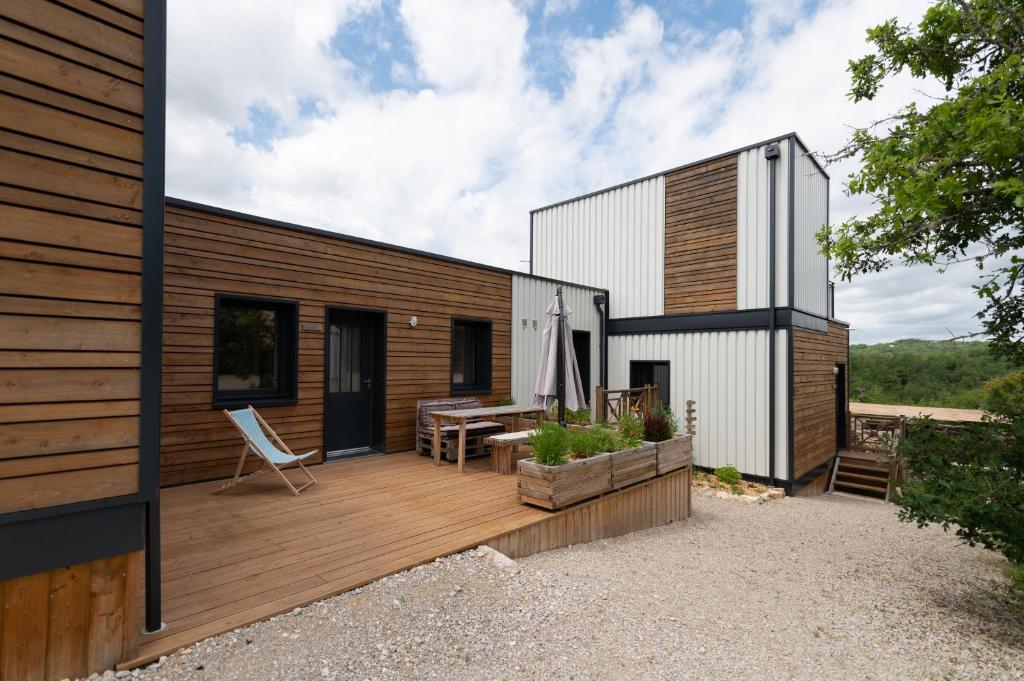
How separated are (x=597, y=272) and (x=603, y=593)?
8.61 m

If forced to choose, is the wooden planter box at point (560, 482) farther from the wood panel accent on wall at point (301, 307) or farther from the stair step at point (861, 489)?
the stair step at point (861, 489)

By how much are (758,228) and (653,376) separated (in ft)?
11.9

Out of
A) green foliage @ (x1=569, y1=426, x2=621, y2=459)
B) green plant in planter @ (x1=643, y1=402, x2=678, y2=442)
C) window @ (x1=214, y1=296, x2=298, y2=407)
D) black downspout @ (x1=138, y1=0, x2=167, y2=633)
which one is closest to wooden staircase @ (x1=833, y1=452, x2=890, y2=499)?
green plant in planter @ (x1=643, y1=402, x2=678, y2=442)

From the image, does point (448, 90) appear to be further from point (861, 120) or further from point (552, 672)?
point (552, 672)

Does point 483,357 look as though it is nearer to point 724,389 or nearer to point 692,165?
point 724,389

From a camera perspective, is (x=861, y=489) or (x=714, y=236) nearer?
(x=714, y=236)

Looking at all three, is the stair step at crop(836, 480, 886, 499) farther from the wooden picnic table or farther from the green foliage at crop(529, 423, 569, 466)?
the green foliage at crop(529, 423, 569, 466)

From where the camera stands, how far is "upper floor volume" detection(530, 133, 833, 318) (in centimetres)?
827

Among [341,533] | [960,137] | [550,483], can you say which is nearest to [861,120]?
[960,137]

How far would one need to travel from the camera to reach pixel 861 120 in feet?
16.9

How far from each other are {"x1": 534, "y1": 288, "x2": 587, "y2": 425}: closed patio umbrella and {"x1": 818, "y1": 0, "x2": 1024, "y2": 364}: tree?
3.27 metres

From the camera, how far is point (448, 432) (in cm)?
620

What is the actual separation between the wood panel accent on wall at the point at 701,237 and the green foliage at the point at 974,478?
489cm

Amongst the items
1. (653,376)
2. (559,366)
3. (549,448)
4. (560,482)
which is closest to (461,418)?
(559,366)
